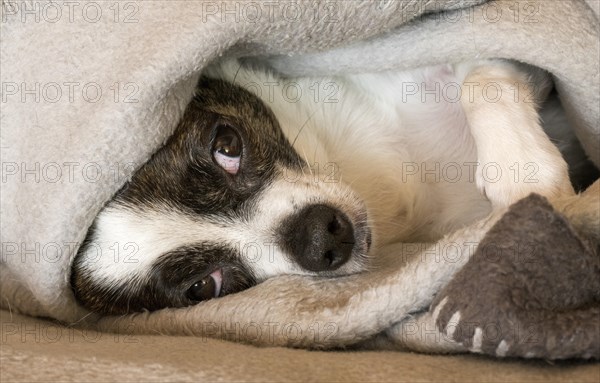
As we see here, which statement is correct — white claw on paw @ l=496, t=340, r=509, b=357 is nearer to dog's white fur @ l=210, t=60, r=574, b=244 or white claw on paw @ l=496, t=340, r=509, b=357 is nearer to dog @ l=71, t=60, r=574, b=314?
dog @ l=71, t=60, r=574, b=314

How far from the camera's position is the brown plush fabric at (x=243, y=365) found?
1.03 m

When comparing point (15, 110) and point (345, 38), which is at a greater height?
point (345, 38)

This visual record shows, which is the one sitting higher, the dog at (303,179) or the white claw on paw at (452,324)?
the dog at (303,179)

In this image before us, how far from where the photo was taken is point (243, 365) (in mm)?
1077

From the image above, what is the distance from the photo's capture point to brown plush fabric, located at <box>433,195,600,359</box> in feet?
3.22

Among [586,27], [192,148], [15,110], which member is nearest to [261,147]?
[192,148]

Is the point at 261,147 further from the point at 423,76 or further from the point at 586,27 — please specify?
→ the point at 586,27

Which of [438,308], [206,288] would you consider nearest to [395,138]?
[206,288]

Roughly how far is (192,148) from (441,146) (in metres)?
0.60

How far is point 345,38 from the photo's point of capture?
4.90 feet

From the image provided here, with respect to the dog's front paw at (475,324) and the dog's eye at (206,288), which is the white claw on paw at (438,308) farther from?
the dog's eye at (206,288)

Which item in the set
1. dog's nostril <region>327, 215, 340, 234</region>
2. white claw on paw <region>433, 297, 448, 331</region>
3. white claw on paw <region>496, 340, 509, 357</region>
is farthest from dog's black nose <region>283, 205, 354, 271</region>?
white claw on paw <region>496, 340, 509, 357</region>

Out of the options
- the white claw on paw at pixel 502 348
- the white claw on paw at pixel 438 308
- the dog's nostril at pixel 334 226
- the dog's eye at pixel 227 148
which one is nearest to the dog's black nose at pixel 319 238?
the dog's nostril at pixel 334 226

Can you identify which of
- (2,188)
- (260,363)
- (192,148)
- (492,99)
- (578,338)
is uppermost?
(492,99)
